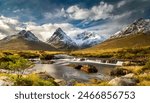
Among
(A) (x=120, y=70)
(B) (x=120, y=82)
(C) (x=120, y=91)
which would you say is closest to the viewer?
(C) (x=120, y=91)

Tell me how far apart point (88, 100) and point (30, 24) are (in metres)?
6.91

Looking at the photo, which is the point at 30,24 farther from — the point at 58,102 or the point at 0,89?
the point at 58,102

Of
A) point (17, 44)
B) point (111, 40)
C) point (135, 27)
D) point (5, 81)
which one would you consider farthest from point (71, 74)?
point (135, 27)

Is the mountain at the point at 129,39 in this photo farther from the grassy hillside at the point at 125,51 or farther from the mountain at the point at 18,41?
the mountain at the point at 18,41

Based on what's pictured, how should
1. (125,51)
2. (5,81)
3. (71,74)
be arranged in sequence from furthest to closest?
(125,51) < (71,74) < (5,81)

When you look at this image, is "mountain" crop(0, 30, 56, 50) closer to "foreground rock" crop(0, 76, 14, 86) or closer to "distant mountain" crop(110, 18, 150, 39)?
"distant mountain" crop(110, 18, 150, 39)

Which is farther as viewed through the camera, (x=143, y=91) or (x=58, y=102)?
(x=143, y=91)

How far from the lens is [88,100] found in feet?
21.9

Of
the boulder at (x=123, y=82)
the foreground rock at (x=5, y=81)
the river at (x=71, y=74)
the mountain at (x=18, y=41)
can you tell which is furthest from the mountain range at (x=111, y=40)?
the boulder at (x=123, y=82)

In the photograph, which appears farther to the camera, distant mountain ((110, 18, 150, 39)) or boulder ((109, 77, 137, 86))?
distant mountain ((110, 18, 150, 39))

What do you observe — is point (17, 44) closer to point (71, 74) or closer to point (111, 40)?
point (71, 74)

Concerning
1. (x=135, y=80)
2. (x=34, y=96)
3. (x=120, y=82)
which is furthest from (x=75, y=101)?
(x=135, y=80)

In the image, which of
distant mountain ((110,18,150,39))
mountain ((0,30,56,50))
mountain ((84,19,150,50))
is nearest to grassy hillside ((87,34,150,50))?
mountain ((84,19,150,50))

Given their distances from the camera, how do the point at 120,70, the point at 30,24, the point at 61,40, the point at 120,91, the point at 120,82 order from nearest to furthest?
the point at 120,91 → the point at 120,82 → the point at 30,24 → the point at 120,70 → the point at 61,40
